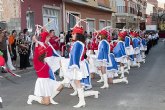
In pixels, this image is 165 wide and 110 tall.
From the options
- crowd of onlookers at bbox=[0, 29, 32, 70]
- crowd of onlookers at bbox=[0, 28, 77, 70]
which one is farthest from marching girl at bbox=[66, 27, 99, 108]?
crowd of onlookers at bbox=[0, 29, 32, 70]

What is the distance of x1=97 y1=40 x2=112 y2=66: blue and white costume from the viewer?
12297 mm

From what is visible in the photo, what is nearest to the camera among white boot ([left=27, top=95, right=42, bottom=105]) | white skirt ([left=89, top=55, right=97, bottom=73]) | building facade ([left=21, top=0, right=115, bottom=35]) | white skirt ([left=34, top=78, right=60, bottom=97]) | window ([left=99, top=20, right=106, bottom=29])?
white skirt ([left=34, top=78, right=60, bottom=97])

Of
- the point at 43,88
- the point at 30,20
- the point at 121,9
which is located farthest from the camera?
the point at 121,9

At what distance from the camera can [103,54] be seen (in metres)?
12.4

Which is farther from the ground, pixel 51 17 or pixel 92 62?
pixel 51 17

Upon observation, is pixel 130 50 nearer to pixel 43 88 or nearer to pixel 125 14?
pixel 43 88

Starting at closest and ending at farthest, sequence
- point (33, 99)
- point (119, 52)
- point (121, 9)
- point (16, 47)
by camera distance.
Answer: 1. point (33, 99)
2. point (119, 52)
3. point (16, 47)
4. point (121, 9)

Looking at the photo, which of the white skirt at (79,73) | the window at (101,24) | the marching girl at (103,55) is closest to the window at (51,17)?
the window at (101,24)

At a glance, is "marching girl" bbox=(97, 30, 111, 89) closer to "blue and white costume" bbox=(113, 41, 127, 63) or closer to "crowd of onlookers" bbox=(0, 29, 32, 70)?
"blue and white costume" bbox=(113, 41, 127, 63)

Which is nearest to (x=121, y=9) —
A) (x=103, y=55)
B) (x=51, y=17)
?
(x=51, y=17)

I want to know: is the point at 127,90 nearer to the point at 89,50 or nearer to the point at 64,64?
the point at 64,64

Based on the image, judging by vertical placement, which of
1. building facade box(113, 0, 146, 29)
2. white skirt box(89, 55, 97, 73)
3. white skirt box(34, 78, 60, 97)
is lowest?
white skirt box(34, 78, 60, 97)

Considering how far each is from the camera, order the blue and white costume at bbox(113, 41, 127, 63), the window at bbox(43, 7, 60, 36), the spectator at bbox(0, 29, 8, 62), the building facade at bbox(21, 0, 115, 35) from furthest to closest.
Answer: the window at bbox(43, 7, 60, 36) < the building facade at bbox(21, 0, 115, 35) < the spectator at bbox(0, 29, 8, 62) < the blue and white costume at bbox(113, 41, 127, 63)

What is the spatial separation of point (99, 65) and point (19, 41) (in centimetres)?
618
